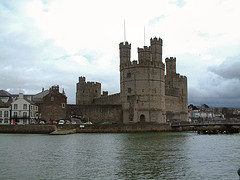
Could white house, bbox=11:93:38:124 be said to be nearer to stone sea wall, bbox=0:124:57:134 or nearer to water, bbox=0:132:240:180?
stone sea wall, bbox=0:124:57:134

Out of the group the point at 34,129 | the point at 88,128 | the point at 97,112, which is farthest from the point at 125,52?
the point at 34,129

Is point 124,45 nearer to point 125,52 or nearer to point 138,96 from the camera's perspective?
point 125,52

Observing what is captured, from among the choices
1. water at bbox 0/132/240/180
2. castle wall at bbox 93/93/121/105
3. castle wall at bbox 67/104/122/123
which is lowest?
water at bbox 0/132/240/180

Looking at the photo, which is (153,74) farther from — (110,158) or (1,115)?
(110,158)

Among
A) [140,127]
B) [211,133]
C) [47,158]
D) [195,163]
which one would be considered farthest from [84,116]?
[195,163]

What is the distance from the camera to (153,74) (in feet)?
185

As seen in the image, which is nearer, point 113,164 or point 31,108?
point 113,164

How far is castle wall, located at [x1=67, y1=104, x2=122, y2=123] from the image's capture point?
180 ft

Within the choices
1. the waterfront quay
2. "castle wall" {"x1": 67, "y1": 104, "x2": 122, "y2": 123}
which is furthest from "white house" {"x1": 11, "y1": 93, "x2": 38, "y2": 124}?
"castle wall" {"x1": 67, "y1": 104, "x2": 122, "y2": 123}

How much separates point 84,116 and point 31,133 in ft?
38.0

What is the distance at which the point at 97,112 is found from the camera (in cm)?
5553

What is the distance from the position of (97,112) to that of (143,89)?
31.0 feet

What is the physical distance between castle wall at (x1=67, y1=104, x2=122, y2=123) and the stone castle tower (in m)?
1.96

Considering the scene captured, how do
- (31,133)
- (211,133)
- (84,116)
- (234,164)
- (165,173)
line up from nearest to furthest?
(165,173), (234,164), (31,133), (211,133), (84,116)
